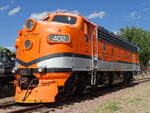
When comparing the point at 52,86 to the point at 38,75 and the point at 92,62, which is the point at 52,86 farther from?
the point at 92,62

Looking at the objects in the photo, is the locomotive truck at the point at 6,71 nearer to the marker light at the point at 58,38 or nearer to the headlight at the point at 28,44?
the headlight at the point at 28,44

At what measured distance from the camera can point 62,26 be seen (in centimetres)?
895

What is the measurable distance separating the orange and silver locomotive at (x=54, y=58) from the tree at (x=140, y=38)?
3049cm

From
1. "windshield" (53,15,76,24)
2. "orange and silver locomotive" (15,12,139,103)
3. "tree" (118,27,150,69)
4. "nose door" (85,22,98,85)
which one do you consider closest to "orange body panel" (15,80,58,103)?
"orange and silver locomotive" (15,12,139,103)

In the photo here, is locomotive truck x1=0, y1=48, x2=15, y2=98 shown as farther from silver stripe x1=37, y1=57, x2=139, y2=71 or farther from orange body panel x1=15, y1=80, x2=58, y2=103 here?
silver stripe x1=37, y1=57, x2=139, y2=71

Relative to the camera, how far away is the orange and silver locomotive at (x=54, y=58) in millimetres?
Result: 8547

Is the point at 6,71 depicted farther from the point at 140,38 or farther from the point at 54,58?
the point at 140,38

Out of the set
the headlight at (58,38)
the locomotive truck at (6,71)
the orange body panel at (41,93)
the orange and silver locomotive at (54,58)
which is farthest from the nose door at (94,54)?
the locomotive truck at (6,71)

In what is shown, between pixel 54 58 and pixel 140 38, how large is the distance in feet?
111

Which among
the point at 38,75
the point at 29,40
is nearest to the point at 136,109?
the point at 38,75

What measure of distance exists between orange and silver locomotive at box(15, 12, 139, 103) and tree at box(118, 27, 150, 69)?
30.5 m

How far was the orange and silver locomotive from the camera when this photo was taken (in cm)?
855

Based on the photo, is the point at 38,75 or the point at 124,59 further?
the point at 124,59

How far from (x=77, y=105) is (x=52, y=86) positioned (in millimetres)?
1257
